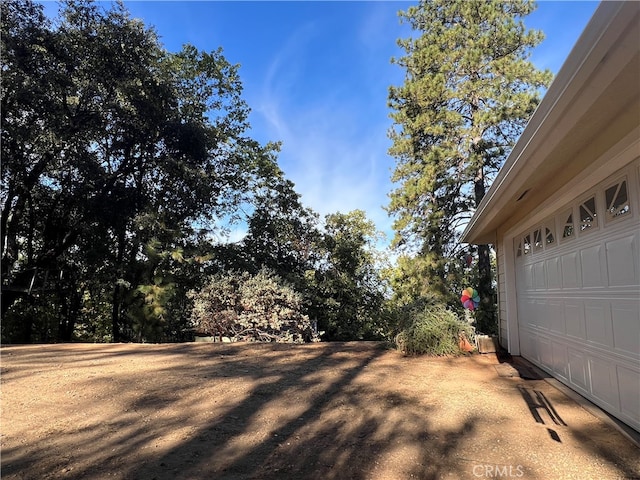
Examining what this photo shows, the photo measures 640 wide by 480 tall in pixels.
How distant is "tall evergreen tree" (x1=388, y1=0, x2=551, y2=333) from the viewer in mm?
14367

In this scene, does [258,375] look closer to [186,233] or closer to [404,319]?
[404,319]

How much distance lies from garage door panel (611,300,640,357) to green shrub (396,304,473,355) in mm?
3882

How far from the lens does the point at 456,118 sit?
1481 cm

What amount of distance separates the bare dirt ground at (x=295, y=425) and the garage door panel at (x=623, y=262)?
1.23 metres

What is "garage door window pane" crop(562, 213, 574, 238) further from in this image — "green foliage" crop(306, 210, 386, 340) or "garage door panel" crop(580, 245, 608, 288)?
"green foliage" crop(306, 210, 386, 340)

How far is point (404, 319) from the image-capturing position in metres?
7.95

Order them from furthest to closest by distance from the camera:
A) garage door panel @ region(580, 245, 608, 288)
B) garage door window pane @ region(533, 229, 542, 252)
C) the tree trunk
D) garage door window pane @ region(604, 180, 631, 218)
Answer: the tree trunk → garage door window pane @ region(533, 229, 542, 252) → garage door panel @ region(580, 245, 608, 288) → garage door window pane @ region(604, 180, 631, 218)

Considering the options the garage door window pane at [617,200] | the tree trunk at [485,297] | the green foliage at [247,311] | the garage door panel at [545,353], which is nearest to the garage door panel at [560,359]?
the garage door panel at [545,353]

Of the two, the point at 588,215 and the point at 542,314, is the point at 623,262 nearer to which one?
the point at 588,215

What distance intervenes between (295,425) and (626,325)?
2.90 m

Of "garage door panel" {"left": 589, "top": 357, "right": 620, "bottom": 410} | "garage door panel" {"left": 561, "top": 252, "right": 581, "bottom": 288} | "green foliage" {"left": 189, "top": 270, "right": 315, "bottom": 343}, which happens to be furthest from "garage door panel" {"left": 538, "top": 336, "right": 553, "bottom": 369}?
"green foliage" {"left": 189, "top": 270, "right": 315, "bottom": 343}

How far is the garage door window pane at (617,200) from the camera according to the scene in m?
3.34

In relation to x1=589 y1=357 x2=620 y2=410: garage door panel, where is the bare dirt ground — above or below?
below

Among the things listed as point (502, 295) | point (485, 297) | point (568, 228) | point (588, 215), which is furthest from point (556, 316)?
point (485, 297)
